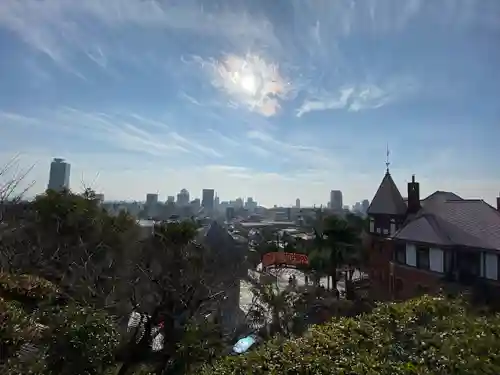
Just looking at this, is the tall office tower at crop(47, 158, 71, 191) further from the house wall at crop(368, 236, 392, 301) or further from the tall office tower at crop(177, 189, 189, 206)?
the tall office tower at crop(177, 189, 189, 206)

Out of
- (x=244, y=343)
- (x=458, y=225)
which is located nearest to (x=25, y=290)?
(x=244, y=343)

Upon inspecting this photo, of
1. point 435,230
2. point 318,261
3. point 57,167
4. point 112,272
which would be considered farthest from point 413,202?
Answer: point 57,167

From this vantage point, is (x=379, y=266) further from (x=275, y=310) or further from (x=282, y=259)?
(x=282, y=259)

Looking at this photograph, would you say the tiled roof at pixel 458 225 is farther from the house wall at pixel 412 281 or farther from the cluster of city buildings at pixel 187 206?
the cluster of city buildings at pixel 187 206

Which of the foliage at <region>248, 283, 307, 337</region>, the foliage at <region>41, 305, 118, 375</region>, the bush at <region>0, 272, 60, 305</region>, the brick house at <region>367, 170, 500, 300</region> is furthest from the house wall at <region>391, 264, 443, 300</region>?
the bush at <region>0, 272, 60, 305</region>

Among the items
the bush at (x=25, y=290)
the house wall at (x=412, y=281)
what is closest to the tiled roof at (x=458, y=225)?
the house wall at (x=412, y=281)

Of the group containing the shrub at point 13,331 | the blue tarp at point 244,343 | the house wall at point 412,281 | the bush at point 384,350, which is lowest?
the blue tarp at point 244,343
